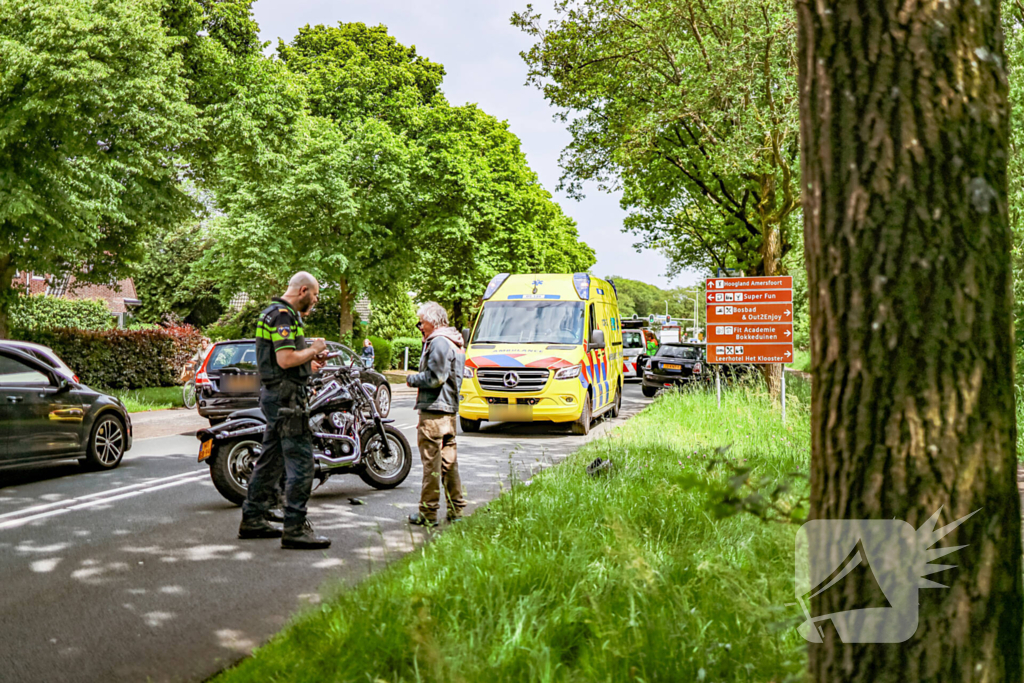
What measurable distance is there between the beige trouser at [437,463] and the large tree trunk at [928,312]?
493 cm

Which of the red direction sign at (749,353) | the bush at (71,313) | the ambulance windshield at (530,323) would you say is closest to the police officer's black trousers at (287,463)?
the ambulance windshield at (530,323)

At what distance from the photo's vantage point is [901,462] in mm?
2152

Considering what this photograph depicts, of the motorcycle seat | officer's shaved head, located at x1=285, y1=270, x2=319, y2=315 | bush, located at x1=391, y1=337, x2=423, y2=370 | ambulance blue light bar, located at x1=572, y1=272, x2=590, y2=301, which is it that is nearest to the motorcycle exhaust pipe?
the motorcycle seat

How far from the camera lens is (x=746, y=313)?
14.7 meters

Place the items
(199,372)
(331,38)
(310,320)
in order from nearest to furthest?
(199,372) → (331,38) → (310,320)

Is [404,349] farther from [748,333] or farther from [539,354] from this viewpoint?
[539,354]

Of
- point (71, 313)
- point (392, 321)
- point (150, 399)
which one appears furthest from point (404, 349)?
point (150, 399)

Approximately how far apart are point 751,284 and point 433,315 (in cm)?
880

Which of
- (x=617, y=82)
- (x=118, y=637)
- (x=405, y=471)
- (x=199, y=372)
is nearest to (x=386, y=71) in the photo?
(x=617, y=82)

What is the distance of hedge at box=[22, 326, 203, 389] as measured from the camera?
21.7 metres

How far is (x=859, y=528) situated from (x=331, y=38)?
40245 mm

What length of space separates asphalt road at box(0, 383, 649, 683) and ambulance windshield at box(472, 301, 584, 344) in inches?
170

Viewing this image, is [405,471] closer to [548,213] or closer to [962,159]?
[962,159]

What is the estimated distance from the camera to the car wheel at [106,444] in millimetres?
10016
